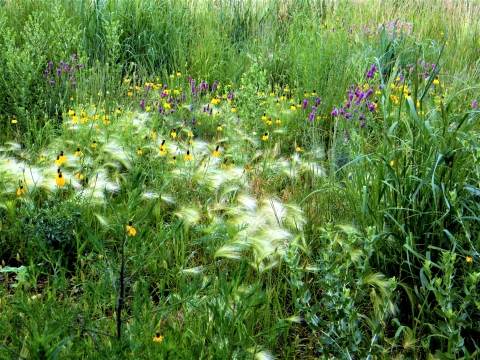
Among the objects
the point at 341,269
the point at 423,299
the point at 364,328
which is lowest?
the point at 364,328

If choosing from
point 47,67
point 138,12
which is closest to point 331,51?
point 138,12

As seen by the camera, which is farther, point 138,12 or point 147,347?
point 138,12

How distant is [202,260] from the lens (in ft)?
A: 8.27

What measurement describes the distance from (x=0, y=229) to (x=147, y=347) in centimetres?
125

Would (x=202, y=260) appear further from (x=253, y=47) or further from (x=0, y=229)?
(x=253, y=47)

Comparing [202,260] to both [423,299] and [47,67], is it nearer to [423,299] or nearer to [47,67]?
[423,299]

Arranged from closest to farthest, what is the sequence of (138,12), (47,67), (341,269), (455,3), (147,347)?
1. (147,347)
2. (341,269)
3. (47,67)
4. (138,12)
5. (455,3)

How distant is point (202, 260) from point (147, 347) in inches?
34.2

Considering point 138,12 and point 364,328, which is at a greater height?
point 138,12

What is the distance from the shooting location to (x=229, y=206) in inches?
112

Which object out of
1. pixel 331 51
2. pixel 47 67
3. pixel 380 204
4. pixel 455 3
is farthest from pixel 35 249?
pixel 455 3

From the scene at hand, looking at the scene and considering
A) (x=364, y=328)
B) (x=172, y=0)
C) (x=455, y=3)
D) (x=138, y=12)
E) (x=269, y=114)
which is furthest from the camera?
(x=455, y=3)

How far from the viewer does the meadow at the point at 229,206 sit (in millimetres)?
1828

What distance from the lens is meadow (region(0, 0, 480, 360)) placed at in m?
1.83
